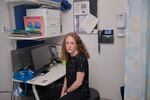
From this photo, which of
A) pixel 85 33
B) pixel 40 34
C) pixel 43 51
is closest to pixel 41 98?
pixel 43 51

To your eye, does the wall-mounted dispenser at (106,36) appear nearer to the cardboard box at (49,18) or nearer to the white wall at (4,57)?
the cardboard box at (49,18)

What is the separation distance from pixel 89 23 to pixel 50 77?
101 centimetres

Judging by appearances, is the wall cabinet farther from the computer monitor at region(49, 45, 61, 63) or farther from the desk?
the desk

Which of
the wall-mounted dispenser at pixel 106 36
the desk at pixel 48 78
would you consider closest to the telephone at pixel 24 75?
the desk at pixel 48 78

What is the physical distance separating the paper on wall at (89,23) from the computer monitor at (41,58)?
64 centimetres

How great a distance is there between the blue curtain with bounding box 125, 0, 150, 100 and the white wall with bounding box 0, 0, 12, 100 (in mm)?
1432

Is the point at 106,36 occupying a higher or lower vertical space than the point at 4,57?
higher

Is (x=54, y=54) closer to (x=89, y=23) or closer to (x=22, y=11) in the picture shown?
(x=89, y=23)

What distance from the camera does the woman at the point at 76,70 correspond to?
6.59 feet

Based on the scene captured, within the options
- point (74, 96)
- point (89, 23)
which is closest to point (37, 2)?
point (89, 23)

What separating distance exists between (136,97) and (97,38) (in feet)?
3.65

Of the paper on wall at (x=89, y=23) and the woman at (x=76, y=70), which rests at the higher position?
the paper on wall at (x=89, y=23)

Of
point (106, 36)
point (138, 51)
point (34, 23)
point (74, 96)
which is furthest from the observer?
point (106, 36)

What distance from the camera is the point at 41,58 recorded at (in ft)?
8.28
